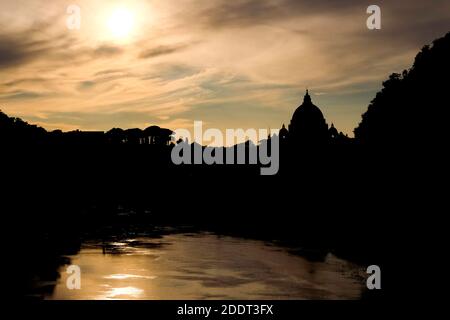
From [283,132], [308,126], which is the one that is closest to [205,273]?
[308,126]

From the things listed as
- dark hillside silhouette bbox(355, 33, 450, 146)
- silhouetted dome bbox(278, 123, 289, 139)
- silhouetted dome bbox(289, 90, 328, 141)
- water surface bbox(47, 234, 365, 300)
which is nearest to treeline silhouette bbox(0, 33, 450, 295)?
dark hillside silhouette bbox(355, 33, 450, 146)

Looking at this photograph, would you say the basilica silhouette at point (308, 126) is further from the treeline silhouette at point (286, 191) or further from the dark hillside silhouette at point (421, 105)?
the dark hillside silhouette at point (421, 105)

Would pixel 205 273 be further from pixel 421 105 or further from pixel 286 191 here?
pixel 286 191

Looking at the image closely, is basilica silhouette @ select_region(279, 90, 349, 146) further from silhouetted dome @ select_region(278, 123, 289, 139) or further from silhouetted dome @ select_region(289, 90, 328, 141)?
silhouetted dome @ select_region(278, 123, 289, 139)

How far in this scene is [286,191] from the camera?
10762 cm

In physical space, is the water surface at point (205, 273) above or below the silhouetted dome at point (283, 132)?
below

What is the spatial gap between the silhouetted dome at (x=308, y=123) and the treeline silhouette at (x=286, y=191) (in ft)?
5.18

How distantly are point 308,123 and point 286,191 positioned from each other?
4257 centimetres

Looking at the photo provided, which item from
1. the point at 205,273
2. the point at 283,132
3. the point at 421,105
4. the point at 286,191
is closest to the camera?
the point at 205,273

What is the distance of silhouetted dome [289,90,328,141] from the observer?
143625mm

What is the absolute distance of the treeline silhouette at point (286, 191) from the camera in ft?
159

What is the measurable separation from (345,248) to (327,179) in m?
35.4

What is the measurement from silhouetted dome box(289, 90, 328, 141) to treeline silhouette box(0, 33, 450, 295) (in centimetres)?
158

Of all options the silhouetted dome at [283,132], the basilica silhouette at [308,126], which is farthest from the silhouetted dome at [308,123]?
the silhouetted dome at [283,132]
